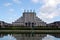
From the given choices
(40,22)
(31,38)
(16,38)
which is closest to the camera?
(31,38)

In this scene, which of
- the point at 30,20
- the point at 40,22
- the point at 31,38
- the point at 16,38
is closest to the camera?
the point at 31,38

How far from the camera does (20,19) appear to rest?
6694cm

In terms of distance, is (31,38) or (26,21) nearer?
(31,38)

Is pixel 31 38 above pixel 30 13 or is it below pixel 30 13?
below

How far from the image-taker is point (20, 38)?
72.5 ft

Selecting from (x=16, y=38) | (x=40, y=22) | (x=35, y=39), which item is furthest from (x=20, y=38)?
(x=40, y=22)

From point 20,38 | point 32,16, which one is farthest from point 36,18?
point 20,38

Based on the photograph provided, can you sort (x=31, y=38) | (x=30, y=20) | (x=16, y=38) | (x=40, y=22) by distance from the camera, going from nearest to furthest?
(x=31, y=38) → (x=16, y=38) → (x=40, y=22) → (x=30, y=20)

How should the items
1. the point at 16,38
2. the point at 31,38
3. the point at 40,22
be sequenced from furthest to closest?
the point at 40,22 → the point at 16,38 → the point at 31,38

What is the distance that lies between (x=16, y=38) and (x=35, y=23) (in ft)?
144

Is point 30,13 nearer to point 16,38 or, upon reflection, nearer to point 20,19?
point 20,19

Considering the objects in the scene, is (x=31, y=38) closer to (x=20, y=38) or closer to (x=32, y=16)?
(x=20, y=38)

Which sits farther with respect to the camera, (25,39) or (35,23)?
(35,23)

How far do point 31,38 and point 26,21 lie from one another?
4818 cm
